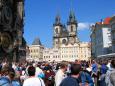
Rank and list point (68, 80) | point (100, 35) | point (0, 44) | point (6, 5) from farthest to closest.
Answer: point (100, 35)
point (6, 5)
point (0, 44)
point (68, 80)

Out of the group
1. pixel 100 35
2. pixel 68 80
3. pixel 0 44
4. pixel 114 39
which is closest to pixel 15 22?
pixel 0 44

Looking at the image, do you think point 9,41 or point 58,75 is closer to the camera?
point 58,75

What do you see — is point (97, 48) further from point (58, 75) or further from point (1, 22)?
point (58, 75)

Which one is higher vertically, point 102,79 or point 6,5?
point 6,5

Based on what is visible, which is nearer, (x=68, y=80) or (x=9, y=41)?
(x=68, y=80)

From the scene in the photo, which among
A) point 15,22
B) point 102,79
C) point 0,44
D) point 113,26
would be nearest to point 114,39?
point 113,26

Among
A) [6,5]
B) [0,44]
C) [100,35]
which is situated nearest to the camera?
[0,44]

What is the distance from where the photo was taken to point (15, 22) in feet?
140

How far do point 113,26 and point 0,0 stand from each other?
5619 cm

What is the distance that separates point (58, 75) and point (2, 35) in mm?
26407

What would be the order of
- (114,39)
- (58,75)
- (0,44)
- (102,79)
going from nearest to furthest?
(58,75) < (102,79) < (0,44) < (114,39)

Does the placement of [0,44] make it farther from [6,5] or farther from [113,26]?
[113,26]

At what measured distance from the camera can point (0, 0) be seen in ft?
124

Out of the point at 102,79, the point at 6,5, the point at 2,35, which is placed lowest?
the point at 102,79
